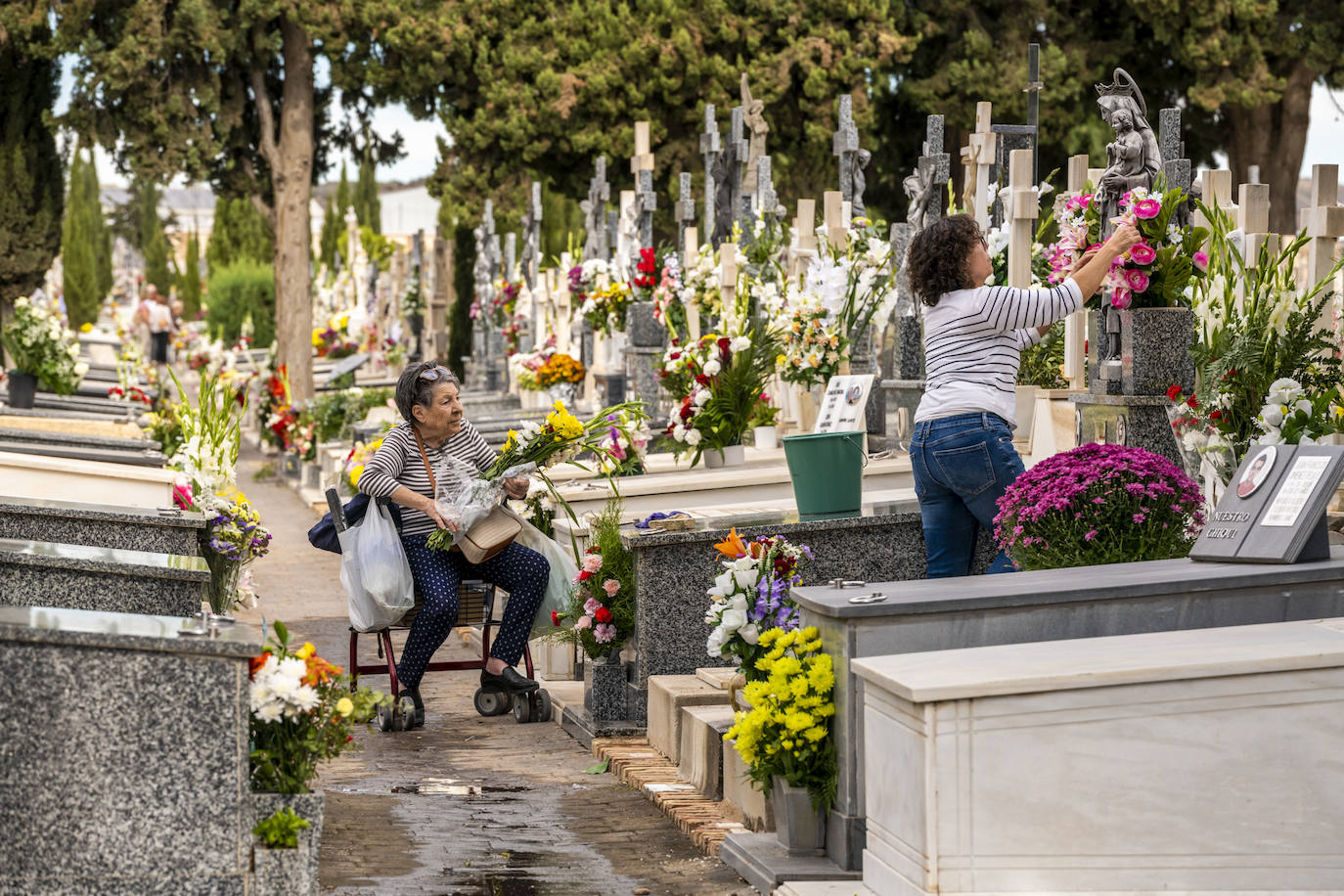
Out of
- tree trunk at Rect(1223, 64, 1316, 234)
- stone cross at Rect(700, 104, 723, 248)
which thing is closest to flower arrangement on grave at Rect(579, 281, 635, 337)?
stone cross at Rect(700, 104, 723, 248)

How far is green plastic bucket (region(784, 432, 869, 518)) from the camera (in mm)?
6344

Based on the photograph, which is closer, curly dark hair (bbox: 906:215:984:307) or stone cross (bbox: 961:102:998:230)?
curly dark hair (bbox: 906:215:984:307)

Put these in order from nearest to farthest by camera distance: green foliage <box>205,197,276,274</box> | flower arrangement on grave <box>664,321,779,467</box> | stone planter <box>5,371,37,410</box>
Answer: flower arrangement on grave <box>664,321,779,467</box> < stone planter <box>5,371,37,410</box> < green foliage <box>205,197,276,274</box>

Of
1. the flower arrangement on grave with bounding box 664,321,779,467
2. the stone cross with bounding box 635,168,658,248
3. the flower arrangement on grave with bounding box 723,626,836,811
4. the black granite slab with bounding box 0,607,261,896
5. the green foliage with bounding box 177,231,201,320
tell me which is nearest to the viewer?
the black granite slab with bounding box 0,607,261,896

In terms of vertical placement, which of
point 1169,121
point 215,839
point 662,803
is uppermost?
point 1169,121

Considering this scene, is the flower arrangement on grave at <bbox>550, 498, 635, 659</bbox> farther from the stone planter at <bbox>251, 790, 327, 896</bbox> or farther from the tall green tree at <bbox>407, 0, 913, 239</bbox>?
the tall green tree at <bbox>407, 0, 913, 239</bbox>

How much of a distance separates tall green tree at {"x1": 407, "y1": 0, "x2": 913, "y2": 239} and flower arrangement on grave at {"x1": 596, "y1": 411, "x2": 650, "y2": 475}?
16.1 m

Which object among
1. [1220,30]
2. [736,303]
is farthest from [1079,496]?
[1220,30]

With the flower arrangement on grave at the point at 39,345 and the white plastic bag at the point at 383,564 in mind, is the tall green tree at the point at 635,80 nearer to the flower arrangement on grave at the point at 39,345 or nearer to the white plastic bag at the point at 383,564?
the flower arrangement on grave at the point at 39,345

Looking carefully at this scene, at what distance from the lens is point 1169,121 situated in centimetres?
913

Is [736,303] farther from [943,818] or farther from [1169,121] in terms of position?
[943,818]

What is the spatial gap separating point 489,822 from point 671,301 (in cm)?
776

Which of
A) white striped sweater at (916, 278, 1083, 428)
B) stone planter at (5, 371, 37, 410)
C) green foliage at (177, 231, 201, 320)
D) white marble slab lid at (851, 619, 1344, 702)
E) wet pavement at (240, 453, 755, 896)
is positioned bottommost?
wet pavement at (240, 453, 755, 896)

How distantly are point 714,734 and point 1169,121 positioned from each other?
500 cm
